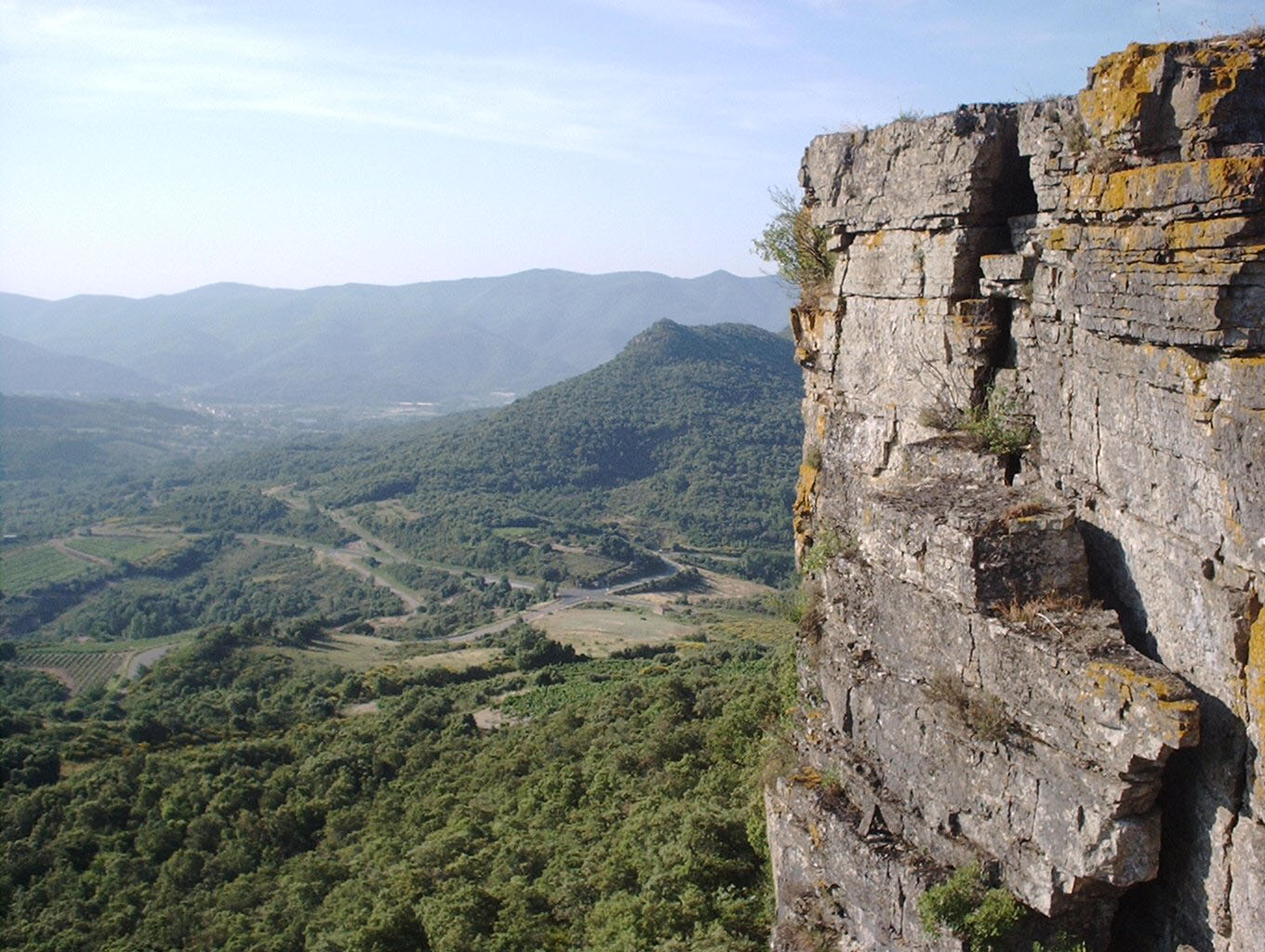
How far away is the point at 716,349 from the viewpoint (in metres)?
120

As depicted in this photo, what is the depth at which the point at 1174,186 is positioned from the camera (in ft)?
21.9

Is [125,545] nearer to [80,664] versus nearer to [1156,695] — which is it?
[80,664]

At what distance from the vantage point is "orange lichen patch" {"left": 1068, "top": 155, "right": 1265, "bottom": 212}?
6.21 m

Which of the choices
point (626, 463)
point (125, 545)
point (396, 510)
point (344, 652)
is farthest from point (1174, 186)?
point (125, 545)

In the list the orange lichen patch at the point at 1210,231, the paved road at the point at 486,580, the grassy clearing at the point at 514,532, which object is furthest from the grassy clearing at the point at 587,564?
the orange lichen patch at the point at 1210,231

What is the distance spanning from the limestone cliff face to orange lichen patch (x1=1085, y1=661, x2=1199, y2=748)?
0.05 feet

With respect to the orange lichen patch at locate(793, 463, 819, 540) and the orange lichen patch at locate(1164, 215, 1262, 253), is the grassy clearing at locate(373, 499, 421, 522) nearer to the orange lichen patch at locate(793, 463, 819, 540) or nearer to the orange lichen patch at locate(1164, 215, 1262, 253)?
the orange lichen patch at locate(793, 463, 819, 540)

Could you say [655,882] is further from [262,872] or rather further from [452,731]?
[452,731]

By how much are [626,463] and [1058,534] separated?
333 feet

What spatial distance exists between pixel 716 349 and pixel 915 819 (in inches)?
4462

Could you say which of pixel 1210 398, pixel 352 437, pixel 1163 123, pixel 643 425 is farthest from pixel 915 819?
pixel 352 437

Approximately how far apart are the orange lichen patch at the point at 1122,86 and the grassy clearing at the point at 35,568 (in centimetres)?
10243

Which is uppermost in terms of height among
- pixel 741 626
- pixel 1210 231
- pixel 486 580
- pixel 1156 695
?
pixel 1210 231

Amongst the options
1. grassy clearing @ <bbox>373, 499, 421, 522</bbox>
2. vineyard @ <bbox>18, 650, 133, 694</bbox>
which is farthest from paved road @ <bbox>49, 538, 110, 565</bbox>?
vineyard @ <bbox>18, 650, 133, 694</bbox>
